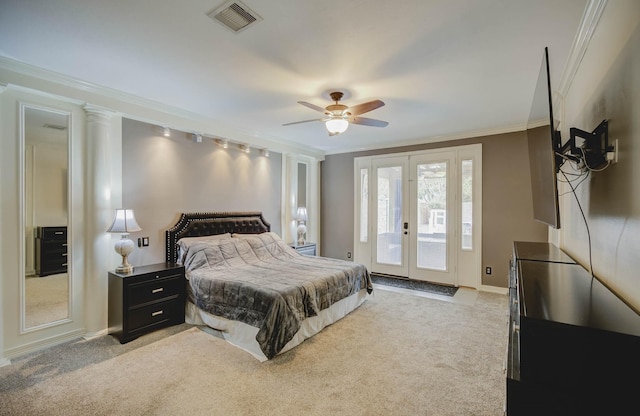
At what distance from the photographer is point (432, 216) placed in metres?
5.24

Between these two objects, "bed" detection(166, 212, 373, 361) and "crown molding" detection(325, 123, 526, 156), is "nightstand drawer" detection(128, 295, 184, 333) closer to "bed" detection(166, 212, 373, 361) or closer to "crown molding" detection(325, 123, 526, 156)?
"bed" detection(166, 212, 373, 361)

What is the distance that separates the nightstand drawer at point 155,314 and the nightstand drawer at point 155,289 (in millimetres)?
73

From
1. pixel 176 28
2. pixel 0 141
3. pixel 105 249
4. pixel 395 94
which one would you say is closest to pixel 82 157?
pixel 0 141

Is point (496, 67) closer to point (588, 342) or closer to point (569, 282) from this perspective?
point (569, 282)

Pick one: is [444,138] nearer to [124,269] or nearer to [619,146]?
[619,146]

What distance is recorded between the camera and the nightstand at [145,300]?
9.81ft

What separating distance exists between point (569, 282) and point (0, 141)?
14.4 feet

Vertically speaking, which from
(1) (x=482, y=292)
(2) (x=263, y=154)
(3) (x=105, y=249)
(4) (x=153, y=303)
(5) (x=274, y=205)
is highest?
(2) (x=263, y=154)

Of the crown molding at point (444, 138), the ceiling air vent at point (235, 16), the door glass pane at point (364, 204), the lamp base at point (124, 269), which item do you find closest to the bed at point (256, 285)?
the lamp base at point (124, 269)

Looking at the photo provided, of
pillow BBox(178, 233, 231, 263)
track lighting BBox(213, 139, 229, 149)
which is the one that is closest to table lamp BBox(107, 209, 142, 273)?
pillow BBox(178, 233, 231, 263)

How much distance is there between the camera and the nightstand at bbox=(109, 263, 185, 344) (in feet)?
9.81

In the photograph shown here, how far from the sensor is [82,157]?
3.11 meters

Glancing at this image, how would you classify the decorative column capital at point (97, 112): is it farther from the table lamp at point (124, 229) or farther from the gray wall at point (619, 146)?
the gray wall at point (619, 146)

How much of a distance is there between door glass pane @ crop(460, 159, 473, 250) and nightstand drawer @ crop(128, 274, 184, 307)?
434 centimetres
